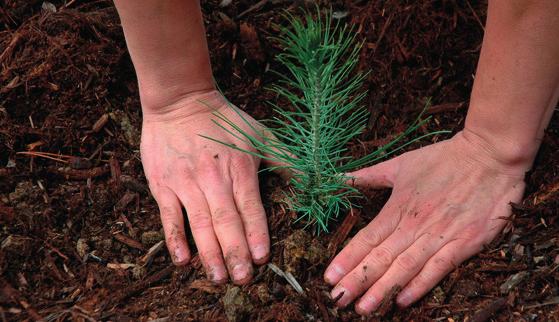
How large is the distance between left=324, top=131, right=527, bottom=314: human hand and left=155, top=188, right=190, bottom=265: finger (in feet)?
1.36

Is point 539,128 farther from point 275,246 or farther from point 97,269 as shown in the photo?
point 97,269

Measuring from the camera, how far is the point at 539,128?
1620 millimetres

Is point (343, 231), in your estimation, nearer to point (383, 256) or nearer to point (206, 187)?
point (383, 256)

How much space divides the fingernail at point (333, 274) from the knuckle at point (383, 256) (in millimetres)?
102

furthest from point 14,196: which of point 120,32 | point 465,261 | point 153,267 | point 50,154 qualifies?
point 465,261

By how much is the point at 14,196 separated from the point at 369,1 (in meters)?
1.45

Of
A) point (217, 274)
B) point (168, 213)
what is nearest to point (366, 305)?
point (217, 274)

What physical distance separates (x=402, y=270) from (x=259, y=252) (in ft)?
1.29

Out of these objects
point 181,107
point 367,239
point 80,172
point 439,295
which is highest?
point 181,107

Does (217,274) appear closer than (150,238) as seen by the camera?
Yes

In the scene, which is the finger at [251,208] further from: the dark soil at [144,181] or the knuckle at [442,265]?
the knuckle at [442,265]

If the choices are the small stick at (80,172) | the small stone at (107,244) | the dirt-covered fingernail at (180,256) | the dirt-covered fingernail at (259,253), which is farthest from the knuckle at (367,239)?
the small stick at (80,172)

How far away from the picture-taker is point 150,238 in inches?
68.1

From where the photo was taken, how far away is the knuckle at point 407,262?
5.16 ft
